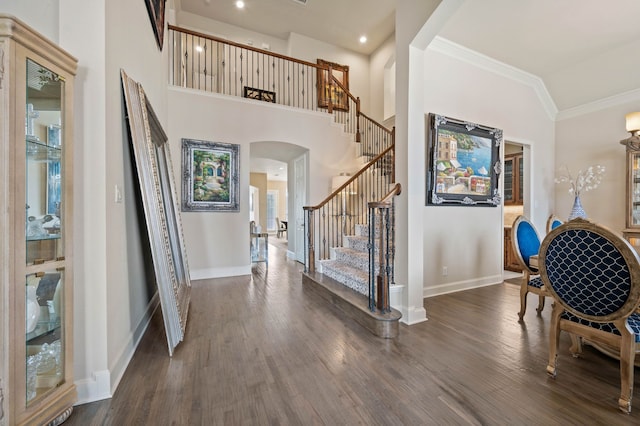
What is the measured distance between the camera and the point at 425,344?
7.22 ft

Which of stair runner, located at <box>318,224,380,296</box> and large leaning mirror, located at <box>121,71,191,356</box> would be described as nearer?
large leaning mirror, located at <box>121,71,191,356</box>

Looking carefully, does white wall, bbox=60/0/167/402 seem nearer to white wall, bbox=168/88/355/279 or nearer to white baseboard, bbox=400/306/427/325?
white baseboard, bbox=400/306/427/325

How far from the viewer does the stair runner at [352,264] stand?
3102 millimetres

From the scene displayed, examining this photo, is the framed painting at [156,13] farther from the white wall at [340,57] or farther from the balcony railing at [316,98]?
the white wall at [340,57]

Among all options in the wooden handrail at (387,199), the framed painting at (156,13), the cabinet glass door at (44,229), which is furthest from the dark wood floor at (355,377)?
the framed painting at (156,13)

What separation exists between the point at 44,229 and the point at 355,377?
2.01 metres

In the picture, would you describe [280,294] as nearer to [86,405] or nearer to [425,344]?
[425,344]

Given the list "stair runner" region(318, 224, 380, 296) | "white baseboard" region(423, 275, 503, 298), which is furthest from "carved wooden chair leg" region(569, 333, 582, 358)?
"stair runner" region(318, 224, 380, 296)

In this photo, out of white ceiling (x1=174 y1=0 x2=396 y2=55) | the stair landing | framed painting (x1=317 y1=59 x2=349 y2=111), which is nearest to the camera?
the stair landing

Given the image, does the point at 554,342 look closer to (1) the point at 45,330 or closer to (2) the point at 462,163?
(2) the point at 462,163

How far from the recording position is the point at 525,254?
2.70 m

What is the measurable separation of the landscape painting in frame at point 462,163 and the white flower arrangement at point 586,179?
1.55m

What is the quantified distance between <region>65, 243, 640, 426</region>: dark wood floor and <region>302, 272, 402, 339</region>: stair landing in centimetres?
10

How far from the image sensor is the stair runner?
10.2ft
